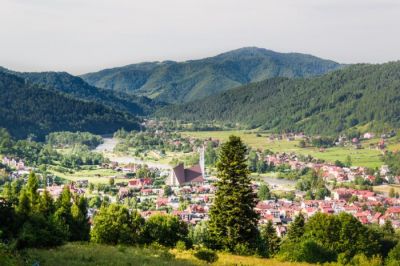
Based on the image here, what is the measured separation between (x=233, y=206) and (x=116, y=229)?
6.79 meters

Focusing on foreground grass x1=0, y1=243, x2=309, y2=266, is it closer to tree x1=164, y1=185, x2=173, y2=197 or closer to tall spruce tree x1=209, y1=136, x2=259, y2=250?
tall spruce tree x1=209, y1=136, x2=259, y2=250

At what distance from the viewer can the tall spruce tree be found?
29.2 m

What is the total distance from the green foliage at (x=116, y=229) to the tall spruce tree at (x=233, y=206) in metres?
4.30

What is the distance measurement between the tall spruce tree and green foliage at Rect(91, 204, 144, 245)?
4304 mm

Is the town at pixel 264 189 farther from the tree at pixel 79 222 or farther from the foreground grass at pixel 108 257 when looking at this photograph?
the foreground grass at pixel 108 257

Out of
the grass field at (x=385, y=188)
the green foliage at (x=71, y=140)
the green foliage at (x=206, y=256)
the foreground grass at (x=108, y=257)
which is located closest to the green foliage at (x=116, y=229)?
the foreground grass at (x=108, y=257)

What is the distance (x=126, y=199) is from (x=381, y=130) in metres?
130

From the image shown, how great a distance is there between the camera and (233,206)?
97.0 ft

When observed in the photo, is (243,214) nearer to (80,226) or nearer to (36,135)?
(80,226)

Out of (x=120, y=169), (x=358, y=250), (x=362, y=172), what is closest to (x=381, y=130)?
(x=362, y=172)

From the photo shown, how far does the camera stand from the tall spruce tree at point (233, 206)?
29.2 meters

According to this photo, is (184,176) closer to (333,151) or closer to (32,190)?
(32,190)

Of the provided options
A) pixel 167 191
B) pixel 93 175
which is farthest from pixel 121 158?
pixel 167 191

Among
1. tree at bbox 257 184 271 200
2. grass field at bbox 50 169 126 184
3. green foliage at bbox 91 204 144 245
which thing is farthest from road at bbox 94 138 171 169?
green foliage at bbox 91 204 144 245
